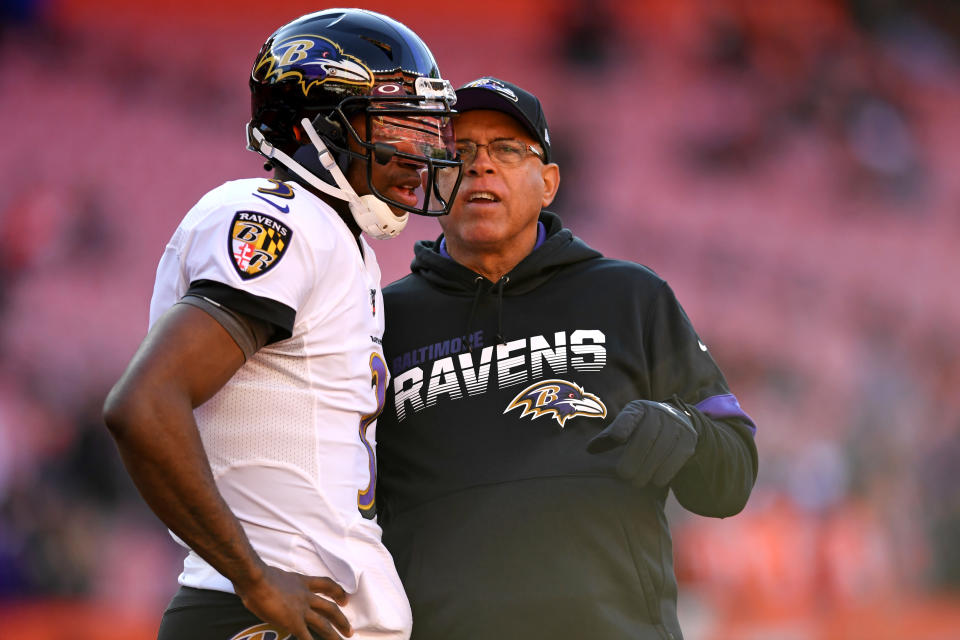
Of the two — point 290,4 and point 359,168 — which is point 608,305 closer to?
point 359,168

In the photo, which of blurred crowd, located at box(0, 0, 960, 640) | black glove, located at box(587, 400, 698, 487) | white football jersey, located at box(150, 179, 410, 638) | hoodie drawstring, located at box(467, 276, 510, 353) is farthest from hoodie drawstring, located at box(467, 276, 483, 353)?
blurred crowd, located at box(0, 0, 960, 640)

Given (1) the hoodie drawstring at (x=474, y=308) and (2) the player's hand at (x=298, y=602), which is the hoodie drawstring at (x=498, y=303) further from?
(2) the player's hand at (x=298, y=602)

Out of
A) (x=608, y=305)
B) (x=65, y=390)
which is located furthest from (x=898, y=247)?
(x=608, y=305)

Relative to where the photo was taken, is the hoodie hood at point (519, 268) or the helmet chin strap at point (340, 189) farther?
the hoodie hood at point (519, 268)

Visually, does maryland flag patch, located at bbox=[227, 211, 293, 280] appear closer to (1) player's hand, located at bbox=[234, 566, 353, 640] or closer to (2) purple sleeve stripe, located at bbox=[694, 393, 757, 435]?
(1) player's hand, located at bbox=[234, 566, 353, 640]

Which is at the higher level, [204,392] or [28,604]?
[204,392]

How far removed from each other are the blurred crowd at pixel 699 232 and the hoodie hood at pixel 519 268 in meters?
4.91

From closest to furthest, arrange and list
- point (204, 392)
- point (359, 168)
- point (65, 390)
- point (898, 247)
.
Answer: point (204, 392), point (359, 168), point (65, 390), point (898, 247)

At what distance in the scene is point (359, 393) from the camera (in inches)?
84.1

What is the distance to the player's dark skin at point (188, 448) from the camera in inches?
67.6

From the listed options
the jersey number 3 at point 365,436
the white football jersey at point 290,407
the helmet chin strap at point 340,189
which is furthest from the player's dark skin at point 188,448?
the helmet chin strap at point 340,189

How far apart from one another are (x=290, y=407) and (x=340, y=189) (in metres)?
→ 0.50

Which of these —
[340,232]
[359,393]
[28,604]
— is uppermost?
[340,232]

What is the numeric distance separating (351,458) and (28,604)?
17.8 ft
